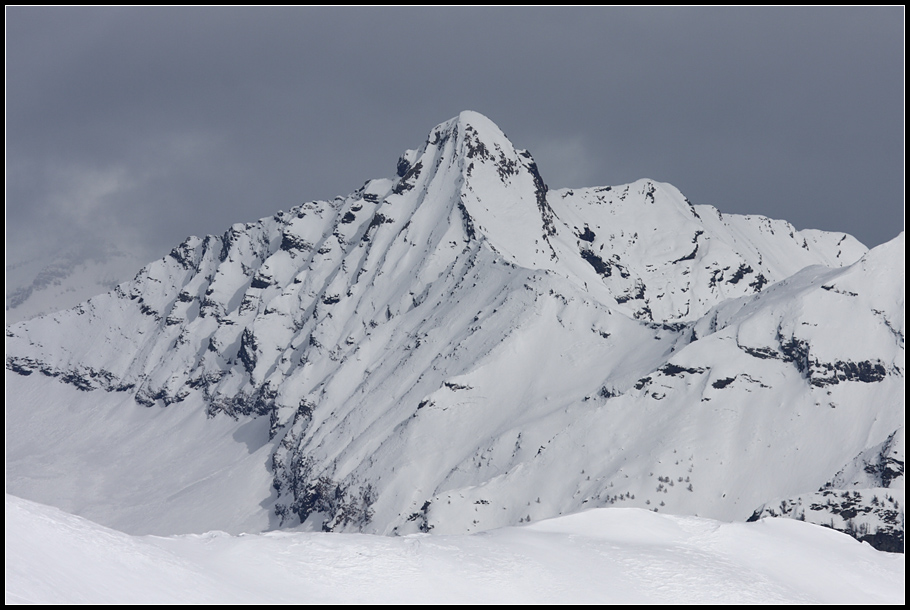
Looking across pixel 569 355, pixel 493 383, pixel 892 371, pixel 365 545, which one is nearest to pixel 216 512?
pixel 493 383

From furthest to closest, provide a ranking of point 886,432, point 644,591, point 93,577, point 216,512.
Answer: point 216,512, point 886,432, point 644,591, point 93,577

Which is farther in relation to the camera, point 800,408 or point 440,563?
point 800,408

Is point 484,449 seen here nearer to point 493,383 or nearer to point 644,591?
point 493,383

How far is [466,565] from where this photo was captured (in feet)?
148

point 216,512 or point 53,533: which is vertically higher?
point 216,512

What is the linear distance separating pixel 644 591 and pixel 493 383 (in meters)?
124

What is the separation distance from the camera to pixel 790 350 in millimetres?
146500

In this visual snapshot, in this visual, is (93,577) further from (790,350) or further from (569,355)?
(569,355)

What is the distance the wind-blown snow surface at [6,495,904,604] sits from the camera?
1459 inches

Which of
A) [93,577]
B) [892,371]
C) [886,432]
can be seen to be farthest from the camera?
[892,371]

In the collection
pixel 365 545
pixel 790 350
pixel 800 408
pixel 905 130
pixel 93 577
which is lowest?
pixel 93 577

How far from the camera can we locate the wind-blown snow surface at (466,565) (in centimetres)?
3706

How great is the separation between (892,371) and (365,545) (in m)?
120

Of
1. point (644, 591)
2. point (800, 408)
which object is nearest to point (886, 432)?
point (800, 408)
